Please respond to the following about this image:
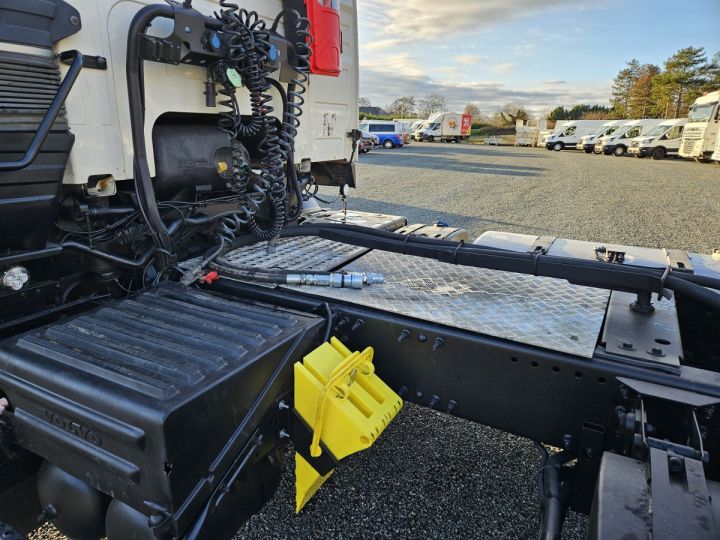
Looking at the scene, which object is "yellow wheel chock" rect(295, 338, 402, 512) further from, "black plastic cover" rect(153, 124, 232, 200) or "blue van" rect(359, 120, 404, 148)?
"blue van" rect(359, 120, 404, 148)

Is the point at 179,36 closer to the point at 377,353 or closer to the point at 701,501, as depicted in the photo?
the point at 377,353

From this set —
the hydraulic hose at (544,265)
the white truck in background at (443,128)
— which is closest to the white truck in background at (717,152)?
the hydraulic hose at (544,265)

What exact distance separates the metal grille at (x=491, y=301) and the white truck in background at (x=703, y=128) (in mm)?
23726

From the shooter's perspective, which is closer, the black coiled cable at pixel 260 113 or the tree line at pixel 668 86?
the black coiled cable at pixel 260 113

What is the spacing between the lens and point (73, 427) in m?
1.45

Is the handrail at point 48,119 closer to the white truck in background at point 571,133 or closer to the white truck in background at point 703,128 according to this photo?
the white truck in background at point 703,128

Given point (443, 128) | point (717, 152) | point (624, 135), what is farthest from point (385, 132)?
point (717, 152)

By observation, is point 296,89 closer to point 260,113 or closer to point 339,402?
point 260,113

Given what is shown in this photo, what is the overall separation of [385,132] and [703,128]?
16915 mm

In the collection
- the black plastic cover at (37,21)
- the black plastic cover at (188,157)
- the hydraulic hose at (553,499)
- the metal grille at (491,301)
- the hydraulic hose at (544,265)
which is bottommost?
the hydraulic hose at (553,499)

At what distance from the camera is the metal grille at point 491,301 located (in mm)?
1766

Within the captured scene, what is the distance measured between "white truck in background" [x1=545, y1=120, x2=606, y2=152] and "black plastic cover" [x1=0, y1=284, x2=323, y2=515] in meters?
36.9

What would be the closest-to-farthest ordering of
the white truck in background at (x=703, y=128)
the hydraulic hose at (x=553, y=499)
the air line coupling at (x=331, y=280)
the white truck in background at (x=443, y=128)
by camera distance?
the hydraulic hose at (x=553, y=499) → the air line coupling at (x=331, y=280) → the white truck in background at (x=703, y=128) → the white truck in background at (x=443, y=128)

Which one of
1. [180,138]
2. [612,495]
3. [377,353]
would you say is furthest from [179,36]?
[612,495]
